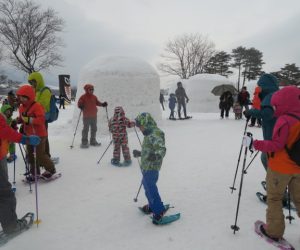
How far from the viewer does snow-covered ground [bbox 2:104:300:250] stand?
10.9 ft

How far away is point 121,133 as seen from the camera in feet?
21.6

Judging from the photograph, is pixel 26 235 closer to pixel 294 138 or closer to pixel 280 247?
pixel 280 247

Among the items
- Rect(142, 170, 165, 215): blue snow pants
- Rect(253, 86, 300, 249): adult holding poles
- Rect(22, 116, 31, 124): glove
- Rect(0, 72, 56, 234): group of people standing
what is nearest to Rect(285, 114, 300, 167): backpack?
Rect(253, 86, 300, 249): adult holding poles

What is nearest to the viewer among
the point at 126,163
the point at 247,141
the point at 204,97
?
the point at 247,141

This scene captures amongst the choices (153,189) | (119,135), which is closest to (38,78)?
(119,135)

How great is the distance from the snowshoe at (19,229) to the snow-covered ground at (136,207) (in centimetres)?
6

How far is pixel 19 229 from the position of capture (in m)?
3.53

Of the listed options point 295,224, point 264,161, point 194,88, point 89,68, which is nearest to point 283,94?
point 264,161

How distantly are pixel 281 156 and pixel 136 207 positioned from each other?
2206mm

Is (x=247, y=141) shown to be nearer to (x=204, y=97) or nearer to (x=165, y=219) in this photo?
(x=165, y=219)

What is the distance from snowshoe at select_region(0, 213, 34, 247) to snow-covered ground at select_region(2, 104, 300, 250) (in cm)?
6

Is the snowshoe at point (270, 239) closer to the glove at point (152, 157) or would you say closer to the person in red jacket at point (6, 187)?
the glove at point (152, 157)

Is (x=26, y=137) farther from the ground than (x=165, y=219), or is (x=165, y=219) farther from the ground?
(x=26, y=137)

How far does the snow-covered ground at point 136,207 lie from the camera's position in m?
3.33
